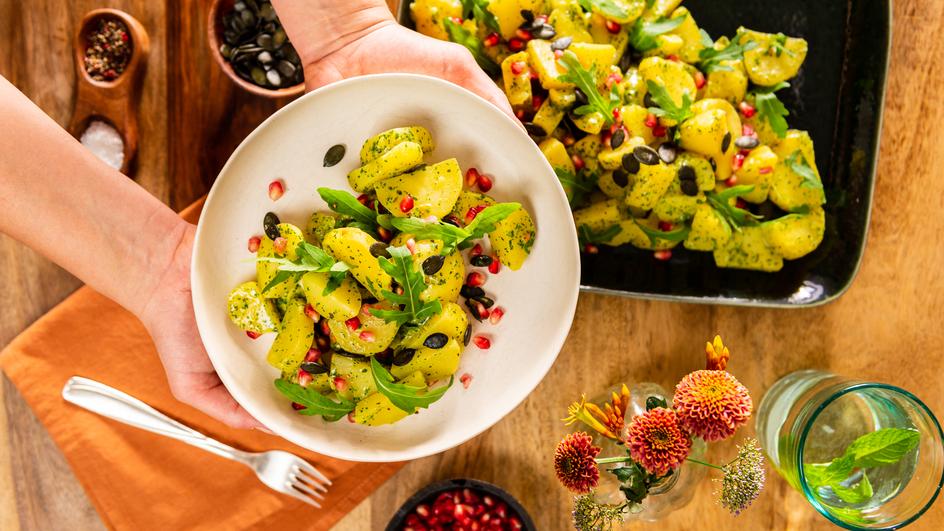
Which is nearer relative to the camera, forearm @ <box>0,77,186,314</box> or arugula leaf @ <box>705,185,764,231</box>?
forearm @ <box>0,77,186,314</box>

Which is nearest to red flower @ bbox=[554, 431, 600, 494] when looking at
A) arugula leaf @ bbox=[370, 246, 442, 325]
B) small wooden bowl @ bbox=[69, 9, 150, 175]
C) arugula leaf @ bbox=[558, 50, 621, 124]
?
arugula leaf @ bbox=[370, 246, 442, 325]

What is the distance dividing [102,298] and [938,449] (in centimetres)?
197

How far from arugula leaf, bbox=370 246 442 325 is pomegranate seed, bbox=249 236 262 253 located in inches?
10.7

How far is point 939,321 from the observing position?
1897 mm

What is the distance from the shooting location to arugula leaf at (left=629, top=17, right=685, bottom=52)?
162 centimetres

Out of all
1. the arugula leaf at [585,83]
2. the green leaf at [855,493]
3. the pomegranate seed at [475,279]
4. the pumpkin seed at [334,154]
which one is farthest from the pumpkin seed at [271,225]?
the green leaf at [855,493]

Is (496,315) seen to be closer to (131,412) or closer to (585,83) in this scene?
(585,83)

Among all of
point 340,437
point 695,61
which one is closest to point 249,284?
point 340,437

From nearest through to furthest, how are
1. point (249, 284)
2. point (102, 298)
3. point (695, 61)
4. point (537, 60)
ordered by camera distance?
point (249, 284) < point (537, 60) < point (695, 61) < point (102, 298)

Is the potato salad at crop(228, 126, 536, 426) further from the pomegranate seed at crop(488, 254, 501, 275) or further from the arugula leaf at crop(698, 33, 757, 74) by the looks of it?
the arugula leaf at crop(698, 33, 757, 74)

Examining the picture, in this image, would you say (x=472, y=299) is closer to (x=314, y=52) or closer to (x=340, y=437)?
(x=340, y=437)

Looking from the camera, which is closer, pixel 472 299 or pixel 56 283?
pixel 472 299

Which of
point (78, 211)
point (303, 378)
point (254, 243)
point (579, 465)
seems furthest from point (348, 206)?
point (579, 465)

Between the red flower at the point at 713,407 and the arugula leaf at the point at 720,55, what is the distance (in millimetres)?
694
